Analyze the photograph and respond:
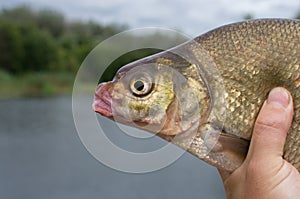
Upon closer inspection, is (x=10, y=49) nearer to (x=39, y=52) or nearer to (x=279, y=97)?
(x=39, y=52)

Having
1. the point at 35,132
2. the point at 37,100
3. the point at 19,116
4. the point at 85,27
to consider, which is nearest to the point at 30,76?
the point at 37,100

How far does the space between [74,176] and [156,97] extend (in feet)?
58.5

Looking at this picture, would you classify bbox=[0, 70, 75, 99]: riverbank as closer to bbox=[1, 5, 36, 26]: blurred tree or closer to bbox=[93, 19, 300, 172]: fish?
bbox=[1, 5, 36, 26]: blurred tree

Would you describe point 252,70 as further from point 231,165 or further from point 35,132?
point 35,132

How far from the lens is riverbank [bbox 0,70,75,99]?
5394 centimetres

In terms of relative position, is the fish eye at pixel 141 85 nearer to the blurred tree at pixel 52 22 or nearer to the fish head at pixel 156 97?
the fish head at pixel 156 97

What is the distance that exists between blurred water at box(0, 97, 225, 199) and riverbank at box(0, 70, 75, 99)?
25.0 meters

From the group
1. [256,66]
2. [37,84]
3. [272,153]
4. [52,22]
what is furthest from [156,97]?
[52,22]

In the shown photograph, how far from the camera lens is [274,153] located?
2.52 m

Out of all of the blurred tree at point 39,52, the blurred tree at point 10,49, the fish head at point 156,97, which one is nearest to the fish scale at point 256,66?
the fish head at point 156,97

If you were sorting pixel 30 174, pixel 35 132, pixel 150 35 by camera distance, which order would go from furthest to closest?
pixel 35 132
pixel 30 174
pixel 150 35

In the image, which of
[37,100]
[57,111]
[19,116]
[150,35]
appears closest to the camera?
[150,35]

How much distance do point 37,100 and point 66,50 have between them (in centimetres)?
1046

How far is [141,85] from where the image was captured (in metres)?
2.50
